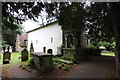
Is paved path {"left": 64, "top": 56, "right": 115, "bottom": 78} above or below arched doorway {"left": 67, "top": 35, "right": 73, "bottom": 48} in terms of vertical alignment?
below

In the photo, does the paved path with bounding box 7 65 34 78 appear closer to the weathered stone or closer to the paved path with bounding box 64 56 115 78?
the weathered stone

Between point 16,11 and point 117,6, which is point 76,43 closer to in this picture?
point 117,6

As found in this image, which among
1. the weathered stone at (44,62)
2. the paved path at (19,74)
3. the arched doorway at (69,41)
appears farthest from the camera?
the arched doorway at (69,41)

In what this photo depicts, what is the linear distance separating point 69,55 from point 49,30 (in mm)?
8088

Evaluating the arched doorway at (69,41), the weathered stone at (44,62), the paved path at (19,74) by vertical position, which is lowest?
the paved path at (19,74)

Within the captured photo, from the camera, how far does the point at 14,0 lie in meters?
3.86

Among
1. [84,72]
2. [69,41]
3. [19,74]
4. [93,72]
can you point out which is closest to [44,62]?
[19,74]

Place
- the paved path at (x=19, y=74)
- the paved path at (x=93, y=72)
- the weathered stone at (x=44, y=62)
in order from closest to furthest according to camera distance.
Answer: the paved path at (x=93, y=72), the paved path at (x=19, y=74), the weathered stone at (x=44, y=62)

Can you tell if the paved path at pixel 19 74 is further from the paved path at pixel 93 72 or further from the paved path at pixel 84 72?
the paved path at pixel 93 72

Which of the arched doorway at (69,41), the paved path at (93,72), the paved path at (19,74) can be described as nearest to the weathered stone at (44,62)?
the paved path at (19,74)

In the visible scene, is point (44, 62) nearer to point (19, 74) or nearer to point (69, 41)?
point (19, 74)

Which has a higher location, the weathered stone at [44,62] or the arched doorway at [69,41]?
the arched doorway at [69,41]

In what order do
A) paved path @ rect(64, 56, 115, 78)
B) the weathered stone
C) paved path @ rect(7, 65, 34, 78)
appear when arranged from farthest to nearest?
the weathered stone < paved path @ rect(7, 65, 34, 78) < paved path @ rect(64, 56, 115, 78)

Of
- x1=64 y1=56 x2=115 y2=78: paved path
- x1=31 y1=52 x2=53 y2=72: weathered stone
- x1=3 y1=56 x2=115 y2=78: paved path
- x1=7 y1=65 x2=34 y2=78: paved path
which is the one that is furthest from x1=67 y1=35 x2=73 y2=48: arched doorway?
x1=7 y1=65 x2=34 y2=78: paved path
